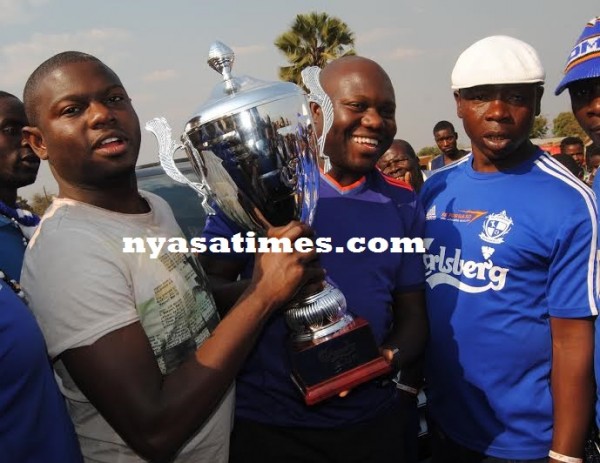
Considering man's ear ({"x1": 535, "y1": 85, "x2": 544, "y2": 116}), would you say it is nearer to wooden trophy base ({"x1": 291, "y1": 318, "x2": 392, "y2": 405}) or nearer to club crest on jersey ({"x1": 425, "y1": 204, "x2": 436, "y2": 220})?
club crest on jersey ({"x1": 425, "y1": 204, "x2": 436, "y2": 220})

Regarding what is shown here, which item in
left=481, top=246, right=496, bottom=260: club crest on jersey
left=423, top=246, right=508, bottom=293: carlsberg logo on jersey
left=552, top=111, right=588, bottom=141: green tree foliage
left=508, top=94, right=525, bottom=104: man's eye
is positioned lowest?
left=552, top=111, right=588, bottom=141: green tree foliage

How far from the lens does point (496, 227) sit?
1868mm

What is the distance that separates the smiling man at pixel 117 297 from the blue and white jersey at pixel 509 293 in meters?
0.68


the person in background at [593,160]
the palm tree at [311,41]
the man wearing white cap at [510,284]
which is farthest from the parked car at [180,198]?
the palm tree at [311,41]

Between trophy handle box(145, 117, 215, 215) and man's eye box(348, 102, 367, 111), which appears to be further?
man's eye box(348, 102, 367, 111)

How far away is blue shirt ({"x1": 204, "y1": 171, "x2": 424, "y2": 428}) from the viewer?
5.96 feet

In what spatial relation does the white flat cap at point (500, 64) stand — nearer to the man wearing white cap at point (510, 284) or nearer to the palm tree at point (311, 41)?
the man wearing white cap at point (510, 284)

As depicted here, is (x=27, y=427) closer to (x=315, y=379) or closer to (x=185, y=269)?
(x=185, y=269)

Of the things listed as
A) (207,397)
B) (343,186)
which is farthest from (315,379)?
(343,186)

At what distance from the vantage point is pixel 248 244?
6.04 feet

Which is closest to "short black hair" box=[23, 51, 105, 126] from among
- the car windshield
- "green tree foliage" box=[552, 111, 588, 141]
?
the car windshield

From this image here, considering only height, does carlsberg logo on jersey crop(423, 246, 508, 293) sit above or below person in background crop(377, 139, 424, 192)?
above

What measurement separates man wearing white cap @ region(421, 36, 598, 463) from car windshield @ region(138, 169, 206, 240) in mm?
1690

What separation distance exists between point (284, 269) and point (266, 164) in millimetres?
322
